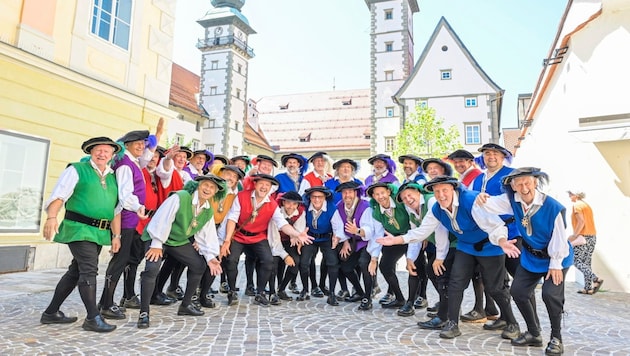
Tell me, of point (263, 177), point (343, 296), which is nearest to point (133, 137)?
point (263, 177)

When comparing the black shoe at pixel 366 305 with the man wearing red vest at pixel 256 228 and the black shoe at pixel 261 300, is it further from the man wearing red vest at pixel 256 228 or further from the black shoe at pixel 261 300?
the black shoe at pixel 261 300

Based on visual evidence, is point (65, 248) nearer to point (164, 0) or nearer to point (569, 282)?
point (164, 0)

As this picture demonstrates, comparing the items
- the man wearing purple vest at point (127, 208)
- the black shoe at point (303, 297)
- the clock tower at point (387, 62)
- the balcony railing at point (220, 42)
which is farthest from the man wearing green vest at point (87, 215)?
the balcony railing at point (220, 42)

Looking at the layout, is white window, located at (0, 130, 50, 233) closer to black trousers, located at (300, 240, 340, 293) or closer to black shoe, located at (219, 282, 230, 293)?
black shoe, located at (219, 282, 230, 293)

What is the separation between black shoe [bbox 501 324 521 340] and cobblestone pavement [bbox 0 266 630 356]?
0.10 metres

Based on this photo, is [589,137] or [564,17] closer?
[589,137]

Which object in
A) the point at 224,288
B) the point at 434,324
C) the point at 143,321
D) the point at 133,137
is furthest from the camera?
the point at 224,288

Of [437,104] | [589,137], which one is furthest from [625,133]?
[437,104]

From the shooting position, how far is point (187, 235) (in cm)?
470

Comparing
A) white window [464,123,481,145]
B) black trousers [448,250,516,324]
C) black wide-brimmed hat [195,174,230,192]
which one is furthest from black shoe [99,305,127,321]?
white window [464,123,481,145]

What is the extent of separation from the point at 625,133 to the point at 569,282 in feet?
12.1

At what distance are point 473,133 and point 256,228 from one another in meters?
24.9

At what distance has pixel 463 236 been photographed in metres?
4.42

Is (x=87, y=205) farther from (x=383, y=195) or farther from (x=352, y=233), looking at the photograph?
(x=383, y=195)
